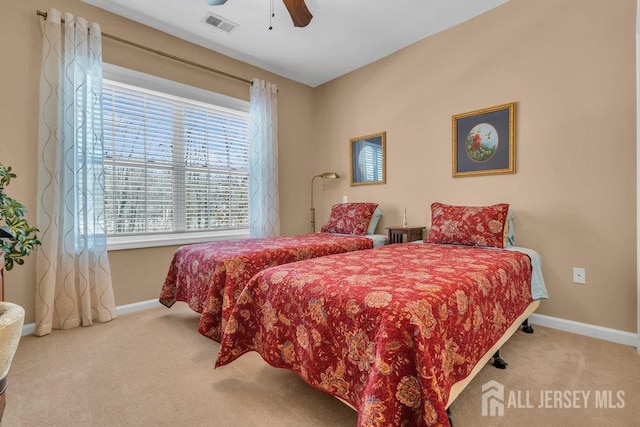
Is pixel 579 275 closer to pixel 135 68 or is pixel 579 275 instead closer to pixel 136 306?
pixel 136 306

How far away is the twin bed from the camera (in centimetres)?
107

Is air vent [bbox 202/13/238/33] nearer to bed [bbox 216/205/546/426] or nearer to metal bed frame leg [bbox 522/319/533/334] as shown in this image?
bed [bbox 216/205/546/426]

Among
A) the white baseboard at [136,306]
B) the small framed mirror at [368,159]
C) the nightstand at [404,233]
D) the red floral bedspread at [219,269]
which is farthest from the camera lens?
the small framed mirror at [368,159]

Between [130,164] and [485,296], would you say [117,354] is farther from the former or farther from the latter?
[485,296]

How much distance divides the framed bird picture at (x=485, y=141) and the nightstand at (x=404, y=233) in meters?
0.67

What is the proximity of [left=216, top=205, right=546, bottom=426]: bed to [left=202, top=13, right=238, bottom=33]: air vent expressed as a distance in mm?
2577

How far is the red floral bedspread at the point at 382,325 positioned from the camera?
1.06 meters

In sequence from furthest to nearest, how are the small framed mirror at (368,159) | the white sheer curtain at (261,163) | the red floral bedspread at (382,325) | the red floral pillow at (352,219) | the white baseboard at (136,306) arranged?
the white sheer curtain at (261,163) → the small framed mirror at (368,159) → the red floral pillow at (352,219) → the white baseboard at (136,306) → the red floral bedspread at (382,325)

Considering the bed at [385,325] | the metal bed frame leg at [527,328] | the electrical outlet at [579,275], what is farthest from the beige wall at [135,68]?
the electrical outlet at [579,275]

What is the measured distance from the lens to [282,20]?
298cm

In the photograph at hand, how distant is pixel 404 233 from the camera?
10.3 feet

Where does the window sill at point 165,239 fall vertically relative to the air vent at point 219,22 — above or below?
below

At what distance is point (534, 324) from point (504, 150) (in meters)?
Result: 1.51

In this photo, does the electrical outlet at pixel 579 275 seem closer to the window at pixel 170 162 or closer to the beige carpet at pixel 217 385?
the beige carpet at pixel 217 385
